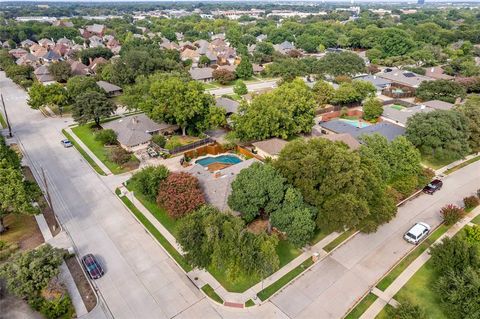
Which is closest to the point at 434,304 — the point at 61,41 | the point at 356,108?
the point at 356,108

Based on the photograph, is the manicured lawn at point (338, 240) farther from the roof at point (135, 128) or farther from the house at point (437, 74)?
the house at point (437, 74)

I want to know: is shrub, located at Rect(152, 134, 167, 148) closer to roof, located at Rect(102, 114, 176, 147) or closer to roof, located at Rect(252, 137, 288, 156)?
roof, located at Rect(102, 114, 176, 147)

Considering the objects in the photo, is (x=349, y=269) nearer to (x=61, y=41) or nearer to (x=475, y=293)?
(x=475, y=293)

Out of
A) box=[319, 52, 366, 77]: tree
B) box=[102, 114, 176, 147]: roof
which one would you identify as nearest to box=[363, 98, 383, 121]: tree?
box=[319, 52, 366, 77]: tree

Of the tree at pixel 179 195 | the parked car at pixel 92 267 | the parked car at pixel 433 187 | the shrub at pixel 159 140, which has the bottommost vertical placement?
the parked car at pixel 92 267

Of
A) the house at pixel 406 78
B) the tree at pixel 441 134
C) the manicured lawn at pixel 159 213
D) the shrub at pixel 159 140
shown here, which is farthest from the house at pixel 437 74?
the manicured lawn at pixel 159 213

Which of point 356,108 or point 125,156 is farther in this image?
point 356,108
